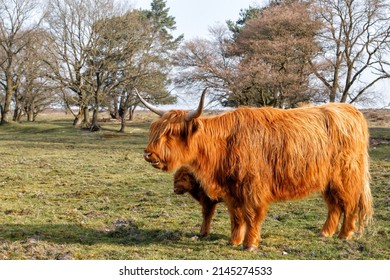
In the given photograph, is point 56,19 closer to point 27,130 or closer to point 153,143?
point 27,130

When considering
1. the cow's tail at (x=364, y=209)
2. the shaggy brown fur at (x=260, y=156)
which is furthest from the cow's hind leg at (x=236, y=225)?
the cow's tail at (x=364, y=209)

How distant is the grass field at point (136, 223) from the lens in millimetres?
5836

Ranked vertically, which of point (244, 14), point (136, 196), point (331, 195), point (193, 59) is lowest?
point (136, 196)

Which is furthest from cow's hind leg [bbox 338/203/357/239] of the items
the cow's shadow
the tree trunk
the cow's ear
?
the tree trunk

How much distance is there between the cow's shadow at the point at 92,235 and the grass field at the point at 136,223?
1 cm

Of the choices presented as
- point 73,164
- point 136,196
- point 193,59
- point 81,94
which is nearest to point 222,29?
point 193,59

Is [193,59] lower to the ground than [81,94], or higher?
higher

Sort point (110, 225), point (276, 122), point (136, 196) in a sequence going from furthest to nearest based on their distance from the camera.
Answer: point (136, 196), point (110, 225), point (276, 122)

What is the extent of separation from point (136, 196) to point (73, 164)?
6554 millimetres

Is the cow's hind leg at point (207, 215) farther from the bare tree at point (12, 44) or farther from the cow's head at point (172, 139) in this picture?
the bare tree at point (12, 44)

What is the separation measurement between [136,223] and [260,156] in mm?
2606

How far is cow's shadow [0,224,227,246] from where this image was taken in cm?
643

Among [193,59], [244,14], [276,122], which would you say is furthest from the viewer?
[244,14]

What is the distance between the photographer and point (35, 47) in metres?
42.7
